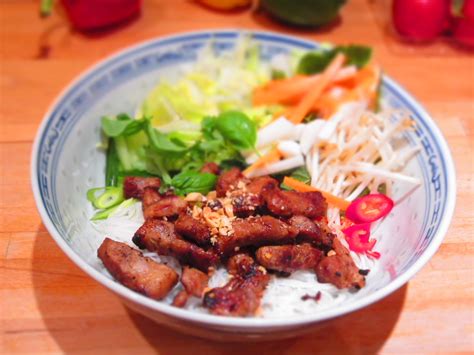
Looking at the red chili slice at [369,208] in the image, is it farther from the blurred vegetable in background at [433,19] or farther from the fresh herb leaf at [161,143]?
the blurred vegetable in background at [433,19]

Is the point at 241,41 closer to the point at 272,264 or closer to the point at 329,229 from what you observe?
the point at 329,229

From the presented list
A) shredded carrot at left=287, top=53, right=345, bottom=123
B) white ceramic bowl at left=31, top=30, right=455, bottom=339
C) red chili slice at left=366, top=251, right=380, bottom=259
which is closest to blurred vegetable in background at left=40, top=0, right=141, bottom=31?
white ceramic bowl at left=31, top=30, right=455, bottom=339

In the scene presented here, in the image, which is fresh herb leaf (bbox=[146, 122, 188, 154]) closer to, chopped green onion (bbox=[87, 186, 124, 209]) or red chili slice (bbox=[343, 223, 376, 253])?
chopped green onion (bbox=[87, 186, 124, 209])

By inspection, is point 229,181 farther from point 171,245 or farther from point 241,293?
point 241,293

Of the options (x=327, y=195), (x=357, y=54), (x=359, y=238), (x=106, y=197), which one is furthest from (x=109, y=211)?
(x=357, y=54)

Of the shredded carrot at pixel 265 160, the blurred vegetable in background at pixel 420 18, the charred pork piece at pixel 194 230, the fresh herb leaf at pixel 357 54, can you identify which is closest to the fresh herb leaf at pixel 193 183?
the shredded carrot at pixel 265 160

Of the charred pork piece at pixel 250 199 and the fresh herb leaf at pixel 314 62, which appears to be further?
the fresh herb leaf at pixel 314 62
